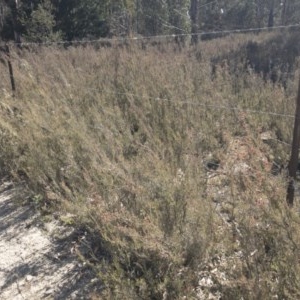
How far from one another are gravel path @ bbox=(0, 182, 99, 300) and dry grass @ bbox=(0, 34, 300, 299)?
17 cm

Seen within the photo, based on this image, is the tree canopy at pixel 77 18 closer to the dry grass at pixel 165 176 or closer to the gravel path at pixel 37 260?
the dry grass at pixel 165 176

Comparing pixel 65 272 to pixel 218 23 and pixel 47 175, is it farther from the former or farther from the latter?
pixel 218 23

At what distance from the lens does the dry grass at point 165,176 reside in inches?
91.8

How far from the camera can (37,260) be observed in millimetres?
3018

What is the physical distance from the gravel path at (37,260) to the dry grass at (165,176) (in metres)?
0.17

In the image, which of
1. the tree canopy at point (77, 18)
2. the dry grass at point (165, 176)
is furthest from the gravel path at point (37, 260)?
the tree canopy at point (77, 18)

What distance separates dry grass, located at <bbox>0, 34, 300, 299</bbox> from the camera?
2.33m

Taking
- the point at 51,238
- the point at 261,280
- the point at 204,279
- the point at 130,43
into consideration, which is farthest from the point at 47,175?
the point at 130,43

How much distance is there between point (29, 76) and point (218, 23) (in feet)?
108

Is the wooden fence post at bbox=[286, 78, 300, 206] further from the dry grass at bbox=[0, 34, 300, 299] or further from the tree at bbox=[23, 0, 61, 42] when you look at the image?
the tree at bbox=[23, 0, 61, 42]

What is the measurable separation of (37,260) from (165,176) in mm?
1256

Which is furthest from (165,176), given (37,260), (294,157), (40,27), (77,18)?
(77,18)

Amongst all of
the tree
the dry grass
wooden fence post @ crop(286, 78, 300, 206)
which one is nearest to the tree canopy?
the tree

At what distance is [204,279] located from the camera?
2.52m
